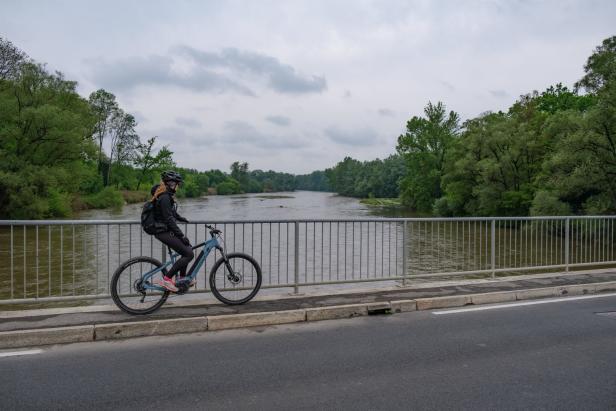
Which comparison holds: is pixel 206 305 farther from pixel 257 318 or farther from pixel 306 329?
pixel 306 329

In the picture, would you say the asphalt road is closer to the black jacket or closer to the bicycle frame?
the bicycle frame

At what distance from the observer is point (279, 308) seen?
654 cm

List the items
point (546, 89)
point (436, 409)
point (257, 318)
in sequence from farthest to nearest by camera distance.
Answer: point (546, 89) → point (257, 318) → point (436, 409)

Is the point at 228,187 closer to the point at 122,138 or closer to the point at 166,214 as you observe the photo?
the point at 122,138

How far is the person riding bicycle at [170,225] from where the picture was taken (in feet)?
20.2

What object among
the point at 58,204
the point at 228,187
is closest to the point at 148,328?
the point at 58,204

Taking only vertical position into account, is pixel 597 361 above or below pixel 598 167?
below

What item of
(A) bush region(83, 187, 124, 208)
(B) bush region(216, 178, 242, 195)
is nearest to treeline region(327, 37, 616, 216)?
(A) bush region(83, 187, 124, 208)

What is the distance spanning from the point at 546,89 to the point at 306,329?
56228 mm

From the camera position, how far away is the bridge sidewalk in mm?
5539

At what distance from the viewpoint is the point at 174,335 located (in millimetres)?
5672

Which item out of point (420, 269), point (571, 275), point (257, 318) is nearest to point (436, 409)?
point (257, 318)

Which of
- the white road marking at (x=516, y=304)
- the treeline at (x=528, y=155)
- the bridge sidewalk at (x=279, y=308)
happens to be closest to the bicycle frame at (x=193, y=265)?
the bridge sidewalk at (x=279, y=308)

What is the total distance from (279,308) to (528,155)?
3896 cm
